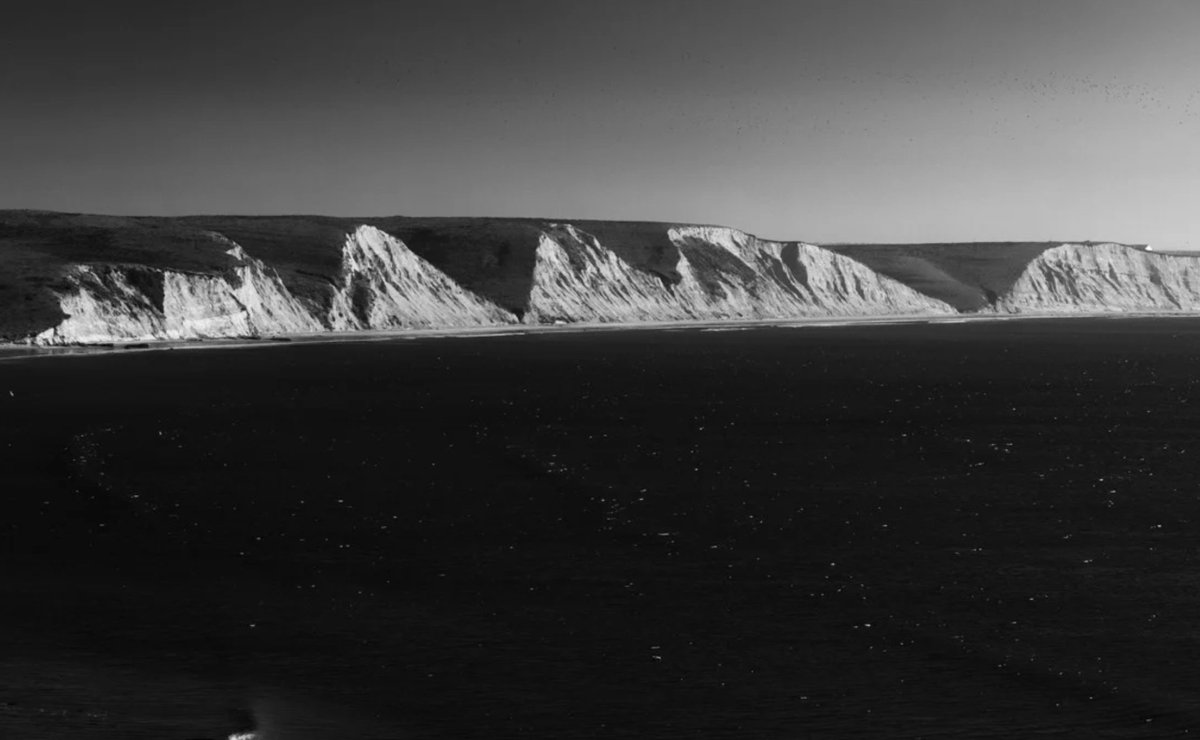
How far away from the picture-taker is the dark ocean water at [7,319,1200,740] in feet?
52.6

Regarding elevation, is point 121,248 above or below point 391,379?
above

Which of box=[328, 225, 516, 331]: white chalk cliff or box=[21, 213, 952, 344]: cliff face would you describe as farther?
box=[328, 225, 516, 331]: white chalk cliff

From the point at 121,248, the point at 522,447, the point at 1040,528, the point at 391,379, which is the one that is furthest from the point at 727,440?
the point at 121,248

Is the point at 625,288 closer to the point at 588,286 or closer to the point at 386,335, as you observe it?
the point at 588,286

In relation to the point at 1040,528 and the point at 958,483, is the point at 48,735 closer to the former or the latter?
the point at 1040,528

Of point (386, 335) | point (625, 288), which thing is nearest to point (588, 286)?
point (625, 288)

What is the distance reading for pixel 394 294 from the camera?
142m

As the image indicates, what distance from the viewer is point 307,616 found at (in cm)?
2012

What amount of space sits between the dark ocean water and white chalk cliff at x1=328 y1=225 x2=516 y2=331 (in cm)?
8164

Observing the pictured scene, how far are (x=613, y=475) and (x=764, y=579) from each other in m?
12.8

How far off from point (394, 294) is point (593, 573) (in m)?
121

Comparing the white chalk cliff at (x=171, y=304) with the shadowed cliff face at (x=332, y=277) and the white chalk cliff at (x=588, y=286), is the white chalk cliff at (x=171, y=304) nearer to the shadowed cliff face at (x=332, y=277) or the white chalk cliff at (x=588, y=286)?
the shadowed cliff face at (x=332, y=277)

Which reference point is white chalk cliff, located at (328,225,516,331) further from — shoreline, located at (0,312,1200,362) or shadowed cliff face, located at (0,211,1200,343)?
shoreline, located at (0,312,1200,362)

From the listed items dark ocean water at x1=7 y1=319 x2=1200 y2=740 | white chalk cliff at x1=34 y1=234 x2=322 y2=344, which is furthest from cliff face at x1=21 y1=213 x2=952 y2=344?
dark ocean water at x1=7 y1=319 x2=1200 y2=740
